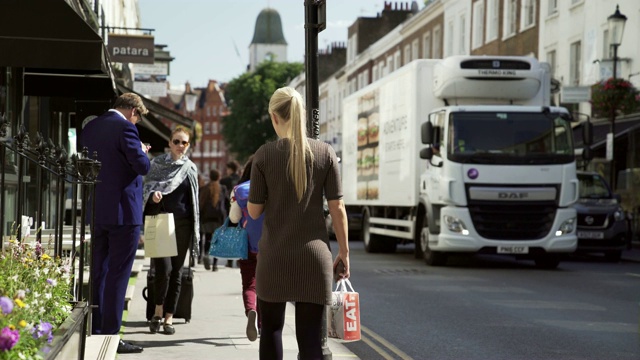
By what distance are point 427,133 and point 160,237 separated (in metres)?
9.37

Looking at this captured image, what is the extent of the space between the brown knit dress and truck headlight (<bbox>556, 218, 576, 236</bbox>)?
13.4 m

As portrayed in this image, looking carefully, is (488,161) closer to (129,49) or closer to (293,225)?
(129,49)

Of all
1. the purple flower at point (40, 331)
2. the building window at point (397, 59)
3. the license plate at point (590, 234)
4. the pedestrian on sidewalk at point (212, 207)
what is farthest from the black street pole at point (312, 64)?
the building window at point (397, 59)

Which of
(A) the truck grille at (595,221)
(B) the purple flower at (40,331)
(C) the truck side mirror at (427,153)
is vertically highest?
(C) the truck side mirror at (427,153)

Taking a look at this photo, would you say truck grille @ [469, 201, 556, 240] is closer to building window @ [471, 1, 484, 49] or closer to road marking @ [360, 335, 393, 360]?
road marking @ [360, 335, 393, 360]

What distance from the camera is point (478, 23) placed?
4609cm

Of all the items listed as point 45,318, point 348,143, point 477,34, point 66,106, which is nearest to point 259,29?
point 477,34

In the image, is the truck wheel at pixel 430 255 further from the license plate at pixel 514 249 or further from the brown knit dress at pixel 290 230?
the brown knit dress at pixel 290 230

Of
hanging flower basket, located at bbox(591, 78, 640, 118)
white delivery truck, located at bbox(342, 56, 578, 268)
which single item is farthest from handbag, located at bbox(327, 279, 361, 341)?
hanging flower basket, located at bbox(591, 78, 640, 118)

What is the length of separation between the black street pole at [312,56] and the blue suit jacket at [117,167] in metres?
1.25

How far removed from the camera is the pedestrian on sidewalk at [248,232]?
7859 mm

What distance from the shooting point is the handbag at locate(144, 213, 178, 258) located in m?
9.27

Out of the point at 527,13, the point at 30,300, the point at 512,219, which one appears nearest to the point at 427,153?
the point at 512,219

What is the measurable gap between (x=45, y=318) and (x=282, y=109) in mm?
1553
